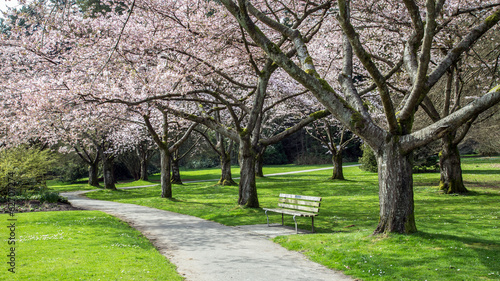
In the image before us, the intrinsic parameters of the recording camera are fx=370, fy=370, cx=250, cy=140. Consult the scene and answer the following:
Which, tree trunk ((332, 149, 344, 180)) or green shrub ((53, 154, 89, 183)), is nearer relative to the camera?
tree trunk ((332, 149, 344, 180))

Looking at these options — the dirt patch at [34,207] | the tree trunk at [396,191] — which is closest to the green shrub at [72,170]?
the dirt patch at [34,207]

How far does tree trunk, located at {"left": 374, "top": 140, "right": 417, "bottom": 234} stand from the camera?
7.65 m

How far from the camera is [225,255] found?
24.1ft

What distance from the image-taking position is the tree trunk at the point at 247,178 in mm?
13883

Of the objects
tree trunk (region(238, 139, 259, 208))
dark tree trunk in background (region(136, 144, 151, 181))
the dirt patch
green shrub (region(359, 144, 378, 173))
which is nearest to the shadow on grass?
tree trunk (region(238, 139, 259, 208))

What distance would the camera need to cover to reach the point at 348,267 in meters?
6.39

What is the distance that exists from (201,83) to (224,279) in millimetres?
11560

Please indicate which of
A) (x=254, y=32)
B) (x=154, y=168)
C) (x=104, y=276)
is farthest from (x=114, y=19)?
(x=154, y=168)

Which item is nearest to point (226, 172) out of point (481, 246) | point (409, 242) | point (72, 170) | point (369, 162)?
point (369, 162)

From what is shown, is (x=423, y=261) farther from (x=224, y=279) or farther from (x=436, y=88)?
(x=436, y=88)

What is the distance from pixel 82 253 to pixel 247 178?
7487 mm

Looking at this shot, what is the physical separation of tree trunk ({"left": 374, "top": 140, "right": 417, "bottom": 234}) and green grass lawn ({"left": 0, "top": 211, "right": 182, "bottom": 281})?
14.8ft

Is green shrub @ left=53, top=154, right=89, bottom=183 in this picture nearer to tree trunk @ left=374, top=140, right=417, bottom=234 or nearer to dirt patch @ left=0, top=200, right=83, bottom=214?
dirt patch @ left=0, top=200, right=83, bottom=214

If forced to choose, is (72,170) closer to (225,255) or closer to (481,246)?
(225,255)
